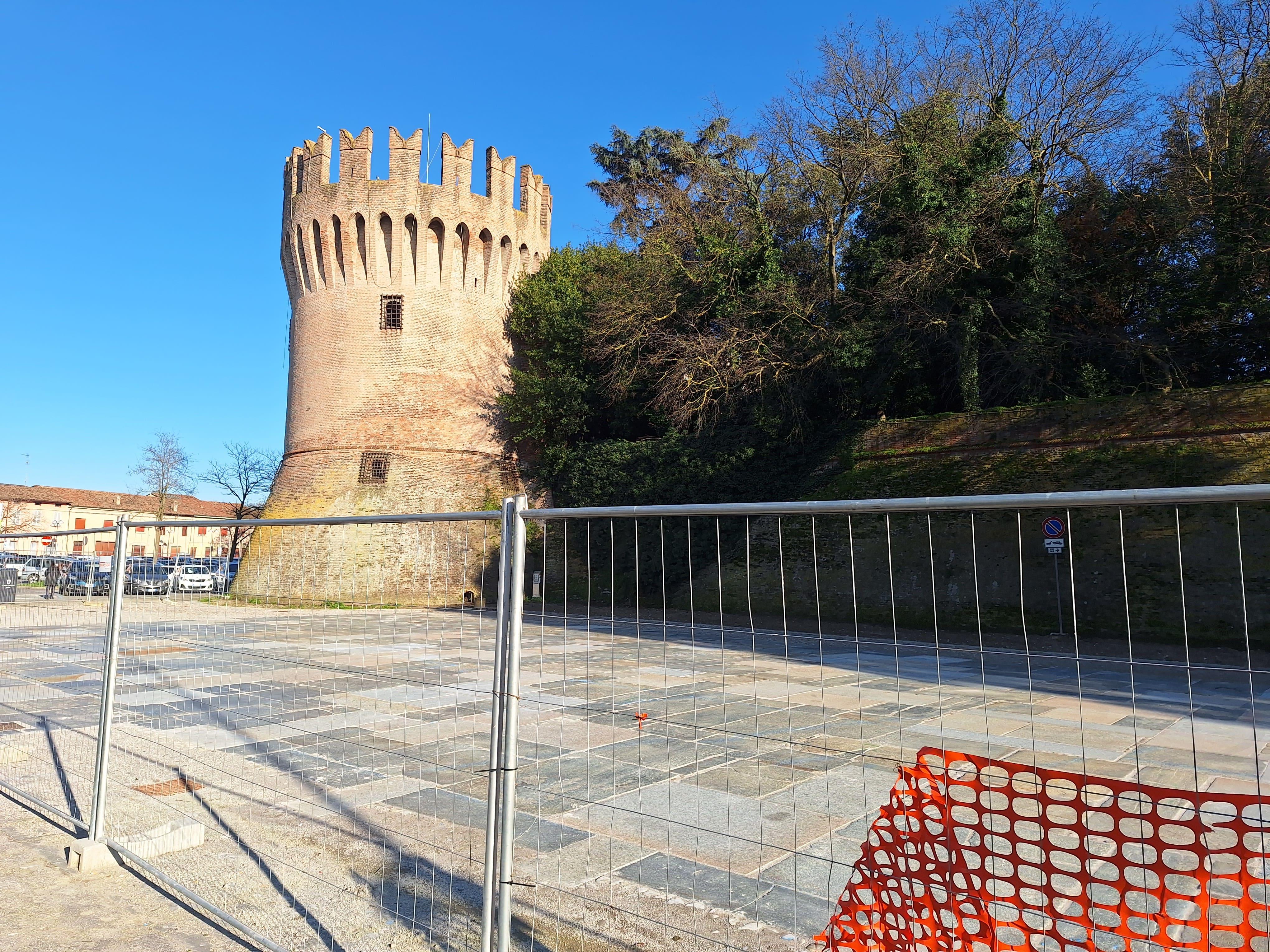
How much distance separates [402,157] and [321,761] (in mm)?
24119

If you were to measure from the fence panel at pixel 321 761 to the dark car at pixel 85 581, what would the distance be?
369mm

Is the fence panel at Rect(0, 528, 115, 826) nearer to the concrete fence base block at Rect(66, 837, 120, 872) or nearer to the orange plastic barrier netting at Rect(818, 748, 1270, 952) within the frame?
the concrete fence base block at Rect(66, 837, 120, 872)

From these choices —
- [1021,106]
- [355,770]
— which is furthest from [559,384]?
[355,770]

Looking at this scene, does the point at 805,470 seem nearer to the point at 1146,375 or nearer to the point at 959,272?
the point at 959,272

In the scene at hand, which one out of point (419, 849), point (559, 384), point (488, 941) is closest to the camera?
point (488, 941)

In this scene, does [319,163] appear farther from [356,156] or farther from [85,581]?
[85,581]

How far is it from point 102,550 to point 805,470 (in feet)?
55.9

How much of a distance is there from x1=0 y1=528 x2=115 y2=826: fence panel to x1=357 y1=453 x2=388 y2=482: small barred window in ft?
56.6

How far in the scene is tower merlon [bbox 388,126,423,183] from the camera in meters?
26.3

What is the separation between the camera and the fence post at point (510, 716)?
8.89 ft

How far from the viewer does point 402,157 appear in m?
26.4

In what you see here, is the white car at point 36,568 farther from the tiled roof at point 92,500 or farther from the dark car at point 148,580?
the tiled roof at point 92,500

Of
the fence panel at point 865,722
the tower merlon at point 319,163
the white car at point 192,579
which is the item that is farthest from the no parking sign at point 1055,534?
the tower merlon at point 319,163

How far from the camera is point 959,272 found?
18844mm
